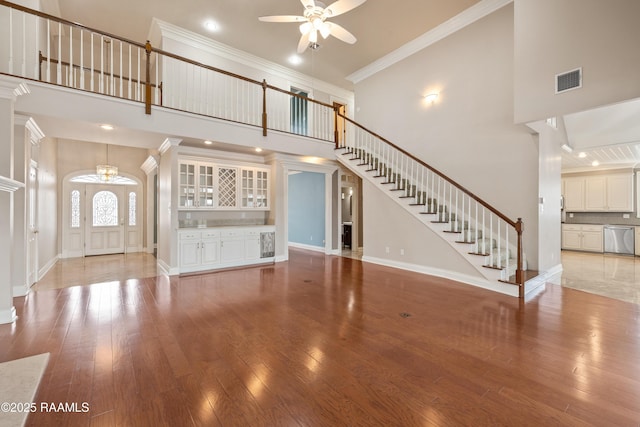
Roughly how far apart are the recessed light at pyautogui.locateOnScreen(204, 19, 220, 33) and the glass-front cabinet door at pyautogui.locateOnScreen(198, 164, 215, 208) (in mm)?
3100

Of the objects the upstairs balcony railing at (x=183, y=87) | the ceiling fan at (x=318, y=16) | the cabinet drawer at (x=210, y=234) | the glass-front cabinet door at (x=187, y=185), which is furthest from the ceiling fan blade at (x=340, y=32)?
the cabinet drawer at (x=210, y=234)

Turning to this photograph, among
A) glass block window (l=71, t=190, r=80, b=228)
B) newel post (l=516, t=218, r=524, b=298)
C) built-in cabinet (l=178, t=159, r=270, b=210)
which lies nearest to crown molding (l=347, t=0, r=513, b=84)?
built-in cabinet (l=178, t=159, r=270, b=210)

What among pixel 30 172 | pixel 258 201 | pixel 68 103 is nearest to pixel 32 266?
pixel 30 172

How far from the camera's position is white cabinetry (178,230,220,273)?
584 cm

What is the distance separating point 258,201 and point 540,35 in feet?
20.5

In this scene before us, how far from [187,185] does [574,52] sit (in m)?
6.99

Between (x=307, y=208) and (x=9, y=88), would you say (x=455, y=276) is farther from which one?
(x=9, y=88)

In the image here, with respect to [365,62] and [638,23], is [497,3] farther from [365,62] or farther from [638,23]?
[365,62]

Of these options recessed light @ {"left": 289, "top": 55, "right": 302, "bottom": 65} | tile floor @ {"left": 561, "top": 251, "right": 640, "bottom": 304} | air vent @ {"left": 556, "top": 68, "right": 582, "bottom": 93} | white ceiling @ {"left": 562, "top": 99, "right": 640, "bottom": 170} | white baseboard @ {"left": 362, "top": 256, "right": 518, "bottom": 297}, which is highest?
recessed light @ {"left": 289, "top": 55, "right": 302, "bottom": 65}

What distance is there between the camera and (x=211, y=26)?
629 cm

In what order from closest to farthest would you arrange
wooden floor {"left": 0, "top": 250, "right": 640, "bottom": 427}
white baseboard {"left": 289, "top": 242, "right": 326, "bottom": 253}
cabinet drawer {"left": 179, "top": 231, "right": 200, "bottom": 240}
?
1. wooden floor {"left": 0, "top": 250, "right": 640, "bottom": 427}
2. cabinet drawer {"left": 179, "top": 231, "right": 200, "bottom": 240}
3. white baseboard {"left": 289, "top": 242, "right": 326, "bottom": 253}

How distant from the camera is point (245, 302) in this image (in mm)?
4129

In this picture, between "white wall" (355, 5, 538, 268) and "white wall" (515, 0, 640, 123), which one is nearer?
"white wall" (515, 0, 640, 123)

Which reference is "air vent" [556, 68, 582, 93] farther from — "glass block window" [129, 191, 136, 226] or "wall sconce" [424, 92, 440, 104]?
"glass block window" [129, 191, 136, 226]
